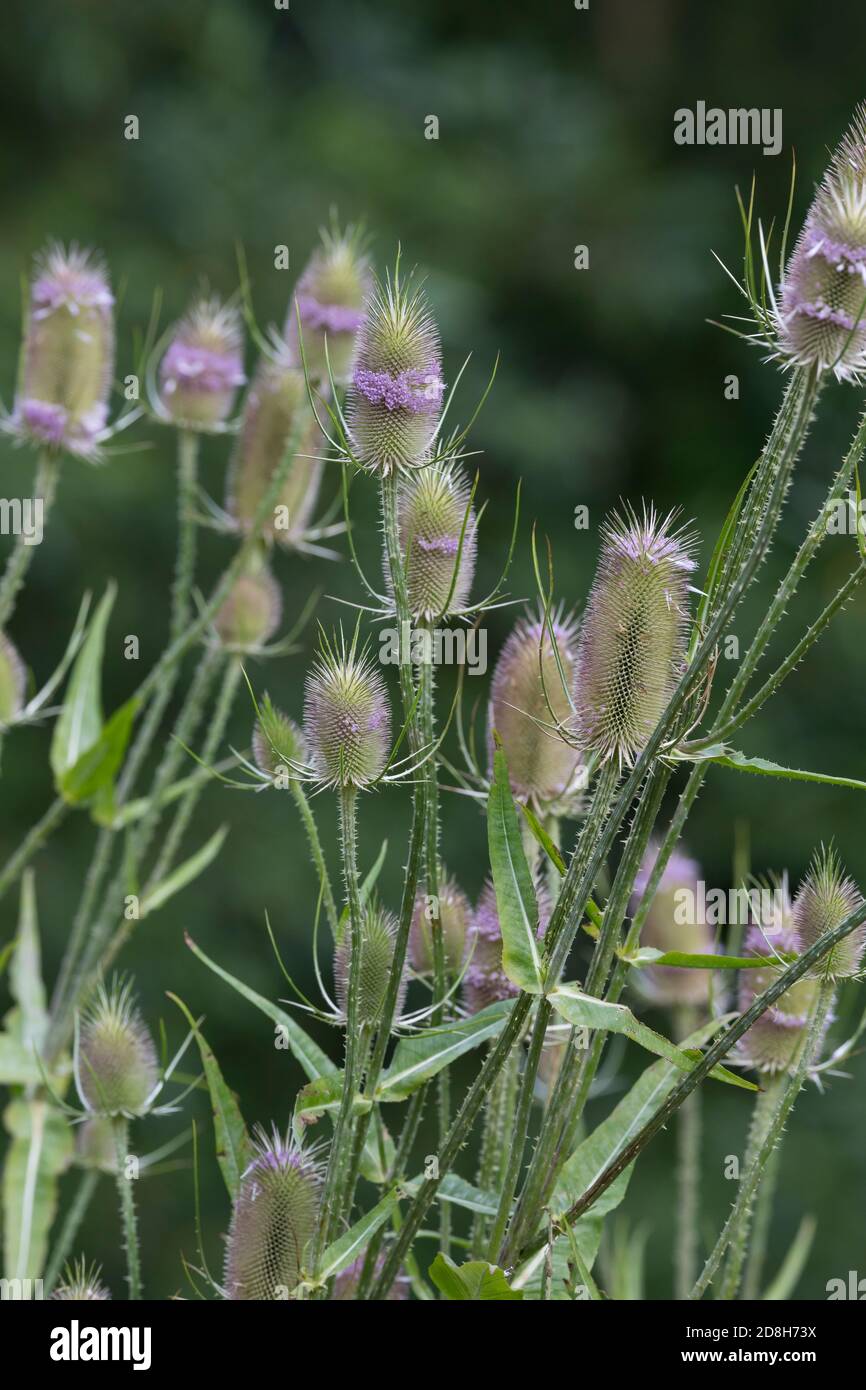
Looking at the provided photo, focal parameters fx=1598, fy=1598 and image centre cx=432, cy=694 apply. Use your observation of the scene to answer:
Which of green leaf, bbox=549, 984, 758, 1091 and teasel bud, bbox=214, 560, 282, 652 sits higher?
teasel bud, bbox=214, 560, 282, 652

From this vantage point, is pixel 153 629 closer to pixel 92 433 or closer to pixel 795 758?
pixel 795 758

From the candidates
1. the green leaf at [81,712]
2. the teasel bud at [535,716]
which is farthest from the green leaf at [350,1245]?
the green leaf at [81,712]

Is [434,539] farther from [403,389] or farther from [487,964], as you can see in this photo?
[487,964]

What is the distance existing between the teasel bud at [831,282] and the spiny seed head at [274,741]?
1.40 ft

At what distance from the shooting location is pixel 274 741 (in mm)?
1108

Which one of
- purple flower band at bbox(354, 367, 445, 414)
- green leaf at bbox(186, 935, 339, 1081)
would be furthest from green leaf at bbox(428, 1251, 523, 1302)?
purple flower band at bbox(354, 367, 445, 414)

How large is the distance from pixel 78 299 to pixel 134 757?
55 cm

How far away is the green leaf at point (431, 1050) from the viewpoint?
1102 millimetres

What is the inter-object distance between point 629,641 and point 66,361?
1.05 metres

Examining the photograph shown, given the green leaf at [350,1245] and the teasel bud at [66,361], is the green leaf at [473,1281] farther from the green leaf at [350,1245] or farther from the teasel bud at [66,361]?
the teasel bud at [66,361]

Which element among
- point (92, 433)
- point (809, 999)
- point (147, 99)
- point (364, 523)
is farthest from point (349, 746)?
point (147, 99)

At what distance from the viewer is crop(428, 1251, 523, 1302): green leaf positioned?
3.34 ft

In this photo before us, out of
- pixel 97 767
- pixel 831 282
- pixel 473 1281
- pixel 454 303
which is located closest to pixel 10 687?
pixel 97 767

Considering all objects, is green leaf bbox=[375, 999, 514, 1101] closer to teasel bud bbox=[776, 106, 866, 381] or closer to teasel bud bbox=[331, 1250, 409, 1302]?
teasel bud bbox=[331, 1250, 409, 1302]
